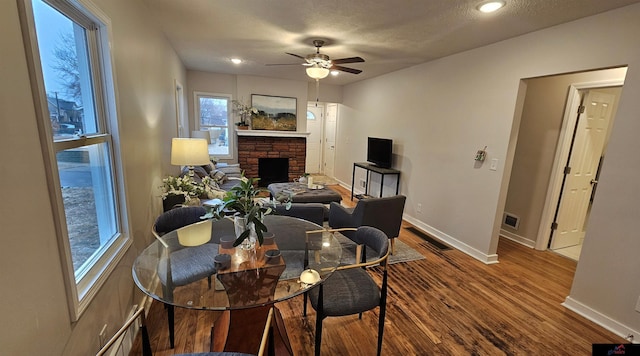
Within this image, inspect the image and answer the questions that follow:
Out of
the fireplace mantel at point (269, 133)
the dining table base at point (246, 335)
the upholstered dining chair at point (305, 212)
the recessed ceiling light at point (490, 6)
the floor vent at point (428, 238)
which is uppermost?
the recessed ceiling light at point (490, 6)

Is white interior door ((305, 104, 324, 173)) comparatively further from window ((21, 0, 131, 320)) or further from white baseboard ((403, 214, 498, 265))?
window ((21, 0, 131, 320))

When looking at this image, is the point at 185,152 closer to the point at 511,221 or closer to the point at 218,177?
the point at 218,177

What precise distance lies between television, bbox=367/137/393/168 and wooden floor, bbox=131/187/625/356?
224 centimetres

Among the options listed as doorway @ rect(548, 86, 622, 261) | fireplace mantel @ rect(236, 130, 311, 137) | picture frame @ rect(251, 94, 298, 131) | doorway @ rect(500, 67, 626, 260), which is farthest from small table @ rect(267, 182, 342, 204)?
doorway @ rect(548, 86, 622, 261)

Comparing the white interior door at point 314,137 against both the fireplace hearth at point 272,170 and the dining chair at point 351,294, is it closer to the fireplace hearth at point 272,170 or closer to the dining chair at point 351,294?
the fireplace hearth at point 272,170

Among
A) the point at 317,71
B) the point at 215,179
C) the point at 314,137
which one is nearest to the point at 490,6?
the point at 317,71

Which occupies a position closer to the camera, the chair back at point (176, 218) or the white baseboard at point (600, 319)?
the white baseboard at point (600, 319)

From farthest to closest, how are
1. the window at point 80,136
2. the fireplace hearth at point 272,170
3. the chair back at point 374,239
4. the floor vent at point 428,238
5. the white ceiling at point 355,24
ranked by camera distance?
the fireplace hearth at point 272,170 < the floor vent at point 428,238 < the white ceiling at point 355,24 < the chair back at point 374,239 < the window at point 80,136

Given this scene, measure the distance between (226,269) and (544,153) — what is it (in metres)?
4.08

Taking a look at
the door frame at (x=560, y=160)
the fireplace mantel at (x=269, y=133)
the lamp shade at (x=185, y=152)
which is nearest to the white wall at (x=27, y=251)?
the lamp shade at (x=185, y=152)

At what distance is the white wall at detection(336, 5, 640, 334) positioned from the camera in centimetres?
206

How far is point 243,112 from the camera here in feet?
19.6

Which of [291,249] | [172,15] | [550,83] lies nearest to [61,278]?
[291,249]

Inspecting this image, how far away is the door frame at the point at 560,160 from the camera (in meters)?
3.18
